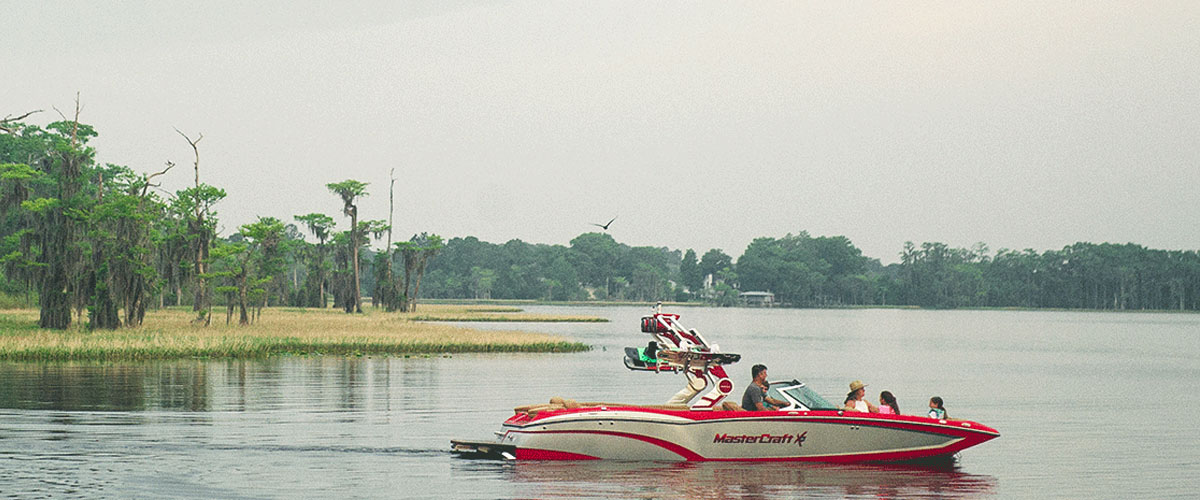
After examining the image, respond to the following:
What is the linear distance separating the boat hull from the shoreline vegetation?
29961 mm

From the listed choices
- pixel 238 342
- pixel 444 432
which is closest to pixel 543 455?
pixel 444 432

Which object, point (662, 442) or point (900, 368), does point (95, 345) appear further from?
point (900, 368)

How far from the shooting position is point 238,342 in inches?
2008

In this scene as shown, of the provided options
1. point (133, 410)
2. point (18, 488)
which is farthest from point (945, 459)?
point (133, 410)

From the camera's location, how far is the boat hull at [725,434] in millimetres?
21094

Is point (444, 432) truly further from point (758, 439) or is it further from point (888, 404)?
point (888, 404)

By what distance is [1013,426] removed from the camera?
31.2m

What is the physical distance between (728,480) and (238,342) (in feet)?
117

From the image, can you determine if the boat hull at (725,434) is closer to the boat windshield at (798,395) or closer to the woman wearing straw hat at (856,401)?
the boat windshield at (798,395)

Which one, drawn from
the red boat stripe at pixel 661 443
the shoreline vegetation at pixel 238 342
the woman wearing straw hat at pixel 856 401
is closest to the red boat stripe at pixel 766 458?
the red boat stripe at pixel 661 443

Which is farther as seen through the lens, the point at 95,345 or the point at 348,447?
the point at 95,345

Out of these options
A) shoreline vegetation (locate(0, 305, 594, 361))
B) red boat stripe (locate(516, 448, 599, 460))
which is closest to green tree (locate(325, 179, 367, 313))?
shoreline vegetation (locate(0, 305, 594, 361))

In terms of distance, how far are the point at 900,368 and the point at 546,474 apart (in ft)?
130

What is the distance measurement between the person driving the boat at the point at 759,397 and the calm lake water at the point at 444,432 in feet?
3.63
